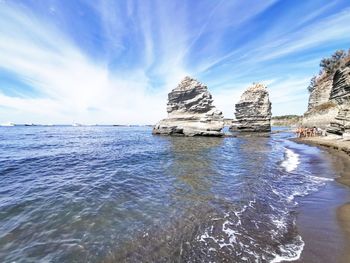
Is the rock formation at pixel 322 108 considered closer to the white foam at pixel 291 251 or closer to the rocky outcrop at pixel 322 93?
the rocky outcrop at pixel 322 93

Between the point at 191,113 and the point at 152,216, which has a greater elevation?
the point at 191,113

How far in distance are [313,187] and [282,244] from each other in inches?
246

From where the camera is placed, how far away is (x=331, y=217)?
6.51m

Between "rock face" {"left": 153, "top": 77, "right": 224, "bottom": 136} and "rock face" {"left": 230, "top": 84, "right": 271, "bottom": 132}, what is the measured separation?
23028 millimetres

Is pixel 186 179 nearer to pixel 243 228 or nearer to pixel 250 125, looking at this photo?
pixel 243 228

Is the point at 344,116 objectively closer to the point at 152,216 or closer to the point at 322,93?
the point at 152,216

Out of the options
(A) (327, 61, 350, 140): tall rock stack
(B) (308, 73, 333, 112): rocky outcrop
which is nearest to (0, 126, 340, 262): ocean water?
(A) (327, 61, 350, 140): tall rock stack

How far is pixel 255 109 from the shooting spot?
211 feet

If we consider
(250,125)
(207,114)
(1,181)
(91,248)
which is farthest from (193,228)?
(250,125)

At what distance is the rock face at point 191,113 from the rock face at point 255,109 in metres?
23.0

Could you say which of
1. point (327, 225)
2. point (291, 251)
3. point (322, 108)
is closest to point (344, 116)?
point (327, 225)

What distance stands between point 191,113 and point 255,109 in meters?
28.0

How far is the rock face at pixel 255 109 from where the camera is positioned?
210 feet

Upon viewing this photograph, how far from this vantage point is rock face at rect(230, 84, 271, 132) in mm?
63938
